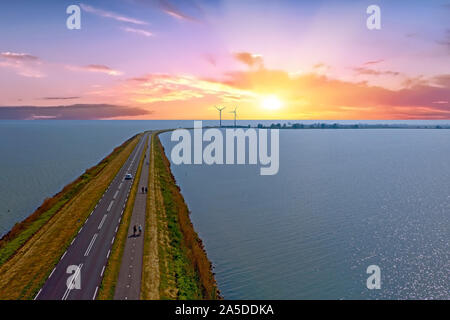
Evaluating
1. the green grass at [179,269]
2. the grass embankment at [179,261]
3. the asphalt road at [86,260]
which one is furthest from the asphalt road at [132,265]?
the green grass at [179,269]

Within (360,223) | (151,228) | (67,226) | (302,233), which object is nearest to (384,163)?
(360,223)

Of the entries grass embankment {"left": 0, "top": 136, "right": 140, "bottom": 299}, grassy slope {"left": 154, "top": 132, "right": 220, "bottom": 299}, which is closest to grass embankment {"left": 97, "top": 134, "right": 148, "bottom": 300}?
grassy slope {"left": 154, "top": 132, "right": 220, "bottom": 299}

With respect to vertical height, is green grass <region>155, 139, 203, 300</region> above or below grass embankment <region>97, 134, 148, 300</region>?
below

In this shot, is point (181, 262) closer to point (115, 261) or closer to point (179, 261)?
point (179, 261)

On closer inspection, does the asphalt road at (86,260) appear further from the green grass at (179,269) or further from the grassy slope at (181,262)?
the green grass at (179,269)

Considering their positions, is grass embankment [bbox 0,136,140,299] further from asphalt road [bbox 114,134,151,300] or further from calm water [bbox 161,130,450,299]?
calm water [bbox 161,130,450,299]
